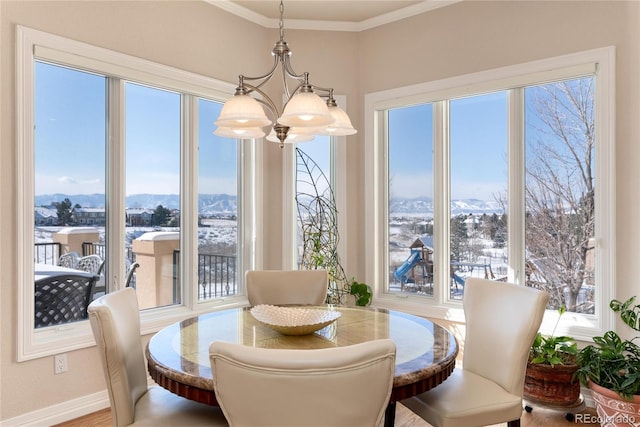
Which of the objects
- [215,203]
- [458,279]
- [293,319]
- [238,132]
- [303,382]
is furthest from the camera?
[215,203]

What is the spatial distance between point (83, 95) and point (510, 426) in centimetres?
309

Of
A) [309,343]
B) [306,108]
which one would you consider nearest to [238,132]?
[306,108]

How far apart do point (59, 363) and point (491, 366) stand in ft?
8.05

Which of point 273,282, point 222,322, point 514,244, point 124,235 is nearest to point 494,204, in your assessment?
point 514,244

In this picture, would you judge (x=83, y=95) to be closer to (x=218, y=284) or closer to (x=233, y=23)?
(x=233, y=23)

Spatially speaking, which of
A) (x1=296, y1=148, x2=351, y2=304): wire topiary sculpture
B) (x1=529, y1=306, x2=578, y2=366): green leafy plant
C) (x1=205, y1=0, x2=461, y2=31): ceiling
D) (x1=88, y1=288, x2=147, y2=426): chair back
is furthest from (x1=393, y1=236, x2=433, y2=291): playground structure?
(x1=88, y1=288, x2=147, y2=426): chair back

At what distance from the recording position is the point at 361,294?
3.72m

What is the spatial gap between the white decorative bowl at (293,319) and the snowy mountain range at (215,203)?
1.52m

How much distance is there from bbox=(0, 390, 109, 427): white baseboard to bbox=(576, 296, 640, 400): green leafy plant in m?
2.95

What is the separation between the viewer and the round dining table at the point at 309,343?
1.43 m

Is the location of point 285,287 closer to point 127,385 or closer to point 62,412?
point 127,385

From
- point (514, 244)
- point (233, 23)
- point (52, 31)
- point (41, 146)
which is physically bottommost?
point (514, 244)

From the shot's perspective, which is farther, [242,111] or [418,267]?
[418,267]

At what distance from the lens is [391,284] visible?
390 centimetres
